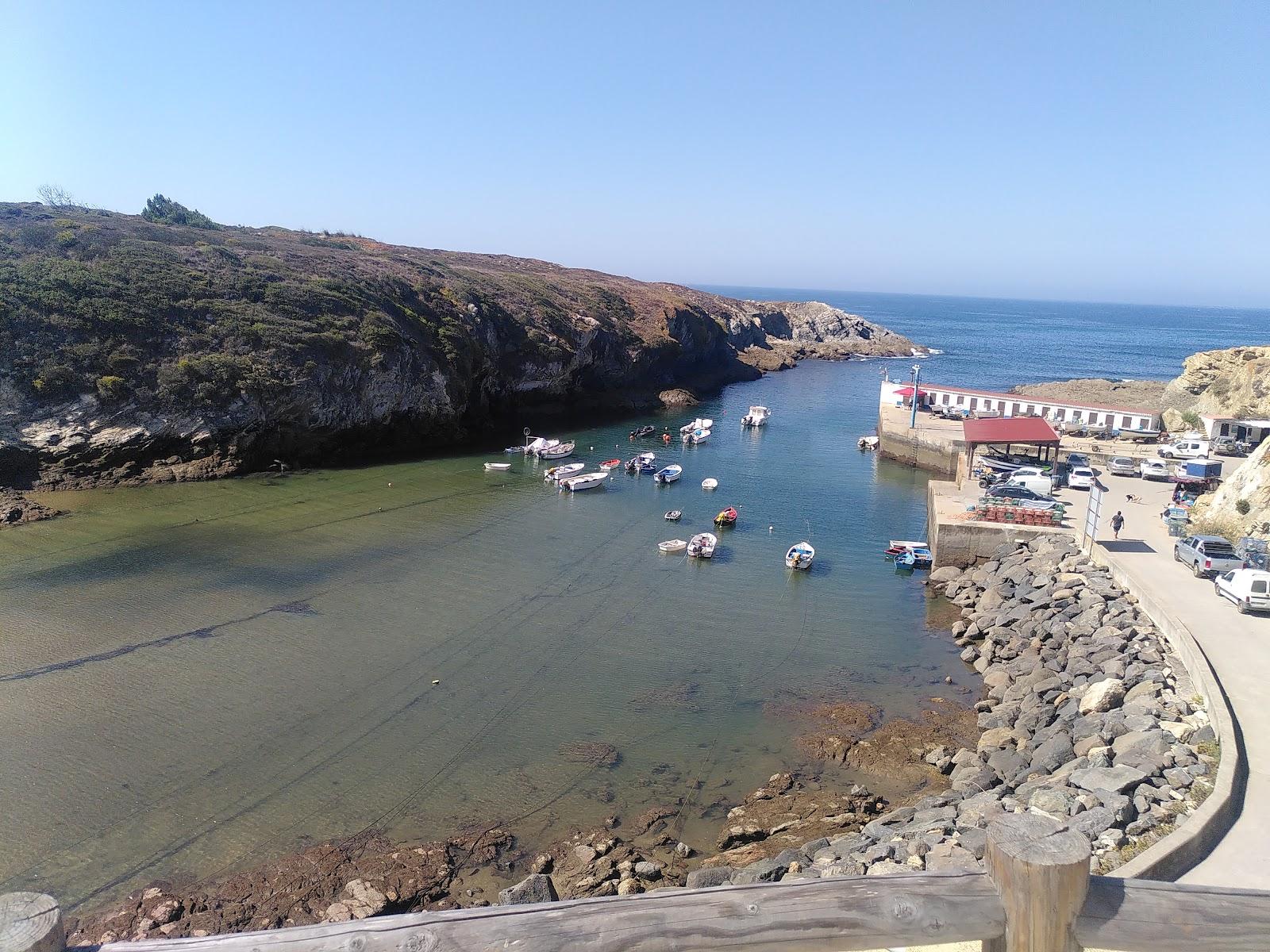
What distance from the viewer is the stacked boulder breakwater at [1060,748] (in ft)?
39.9

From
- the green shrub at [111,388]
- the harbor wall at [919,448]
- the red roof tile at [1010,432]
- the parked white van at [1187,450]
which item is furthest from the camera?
the harbor wall at [919,448]

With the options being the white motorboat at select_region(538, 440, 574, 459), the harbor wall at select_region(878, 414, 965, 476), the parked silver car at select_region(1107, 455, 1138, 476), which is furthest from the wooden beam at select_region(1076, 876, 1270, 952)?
the white motorboat at select_region(538, 440, 574, 459)

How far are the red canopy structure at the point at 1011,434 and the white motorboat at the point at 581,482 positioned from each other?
20494 mm

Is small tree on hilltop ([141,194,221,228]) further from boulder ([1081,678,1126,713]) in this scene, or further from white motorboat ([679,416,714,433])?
boulder ([1081,678,1126,713])

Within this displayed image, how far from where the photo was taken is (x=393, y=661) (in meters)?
23.2

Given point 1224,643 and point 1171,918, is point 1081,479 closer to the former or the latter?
point 1224,643

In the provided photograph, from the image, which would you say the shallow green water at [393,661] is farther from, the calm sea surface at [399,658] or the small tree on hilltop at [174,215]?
the small tree on hilltop at [174,215]

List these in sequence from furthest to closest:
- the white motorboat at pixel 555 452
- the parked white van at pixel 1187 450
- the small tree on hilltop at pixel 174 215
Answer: the small tree on hilltop at pixel 174 215, the white motorboat at pixel 555 452, the parked white van at pixel 1187 450

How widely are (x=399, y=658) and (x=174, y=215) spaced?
249ft

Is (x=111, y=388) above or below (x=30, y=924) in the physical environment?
below

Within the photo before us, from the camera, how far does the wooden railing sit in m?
3.13

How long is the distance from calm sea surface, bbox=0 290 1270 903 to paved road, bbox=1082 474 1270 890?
6.64 metres

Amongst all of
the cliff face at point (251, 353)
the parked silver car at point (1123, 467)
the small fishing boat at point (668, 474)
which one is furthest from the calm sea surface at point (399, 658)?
the parked silver car at point (1123, 467)

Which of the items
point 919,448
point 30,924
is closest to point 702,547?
point 919,448
